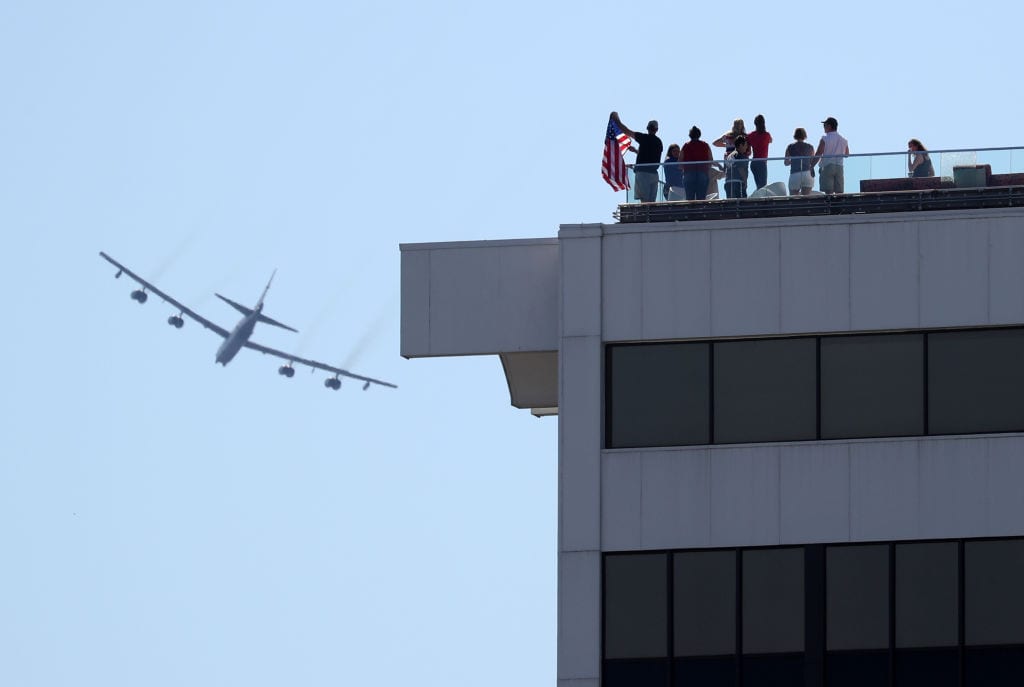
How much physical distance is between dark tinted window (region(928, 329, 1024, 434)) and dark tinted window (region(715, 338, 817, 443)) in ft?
5.78

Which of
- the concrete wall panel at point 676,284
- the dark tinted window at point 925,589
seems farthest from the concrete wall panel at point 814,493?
the concrete wall panel at point 676,284

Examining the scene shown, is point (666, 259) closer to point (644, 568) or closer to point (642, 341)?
point (642, 341)

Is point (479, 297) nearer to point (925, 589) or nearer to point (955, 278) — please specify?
point (955, 278)

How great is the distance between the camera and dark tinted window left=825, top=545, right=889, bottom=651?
87.8 feet

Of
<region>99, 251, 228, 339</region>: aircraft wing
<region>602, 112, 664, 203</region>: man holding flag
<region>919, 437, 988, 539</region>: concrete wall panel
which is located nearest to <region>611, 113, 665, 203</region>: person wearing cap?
<region>602, 112, 664, 203</region>: man holding flag

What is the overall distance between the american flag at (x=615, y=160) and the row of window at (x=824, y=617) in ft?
20.4

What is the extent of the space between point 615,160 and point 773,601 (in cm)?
759

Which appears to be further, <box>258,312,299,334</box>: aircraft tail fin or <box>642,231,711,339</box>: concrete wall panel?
<box>258,312,299,334</box>: aircraft tail fin

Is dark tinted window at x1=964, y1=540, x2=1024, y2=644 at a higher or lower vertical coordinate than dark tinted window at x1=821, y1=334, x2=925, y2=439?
lower

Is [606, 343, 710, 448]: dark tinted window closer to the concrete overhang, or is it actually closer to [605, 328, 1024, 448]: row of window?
[605, 328, 1024, 448]: row of window

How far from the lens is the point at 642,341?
2792cm

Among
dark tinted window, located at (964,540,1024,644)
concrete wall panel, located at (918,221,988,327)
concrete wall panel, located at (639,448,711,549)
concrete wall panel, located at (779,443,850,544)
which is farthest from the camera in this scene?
concrete wall panel, located at (918,221,988,327)

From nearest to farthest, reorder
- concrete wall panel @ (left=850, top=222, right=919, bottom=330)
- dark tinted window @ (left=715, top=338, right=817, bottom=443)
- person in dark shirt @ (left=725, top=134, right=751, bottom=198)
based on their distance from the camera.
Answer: concrete wall panel @ (left=850, top=222, right=919, bottom=330) → dark tinted window @ (left=715, top=338, right=817, bottom=443) → person in dark shirt @ (left=725, top=134, right=751, bottom=198)

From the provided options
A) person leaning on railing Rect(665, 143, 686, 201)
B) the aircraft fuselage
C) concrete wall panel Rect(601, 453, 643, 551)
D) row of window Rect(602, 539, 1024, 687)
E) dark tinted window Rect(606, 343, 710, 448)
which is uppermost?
the aircraft fuselage
